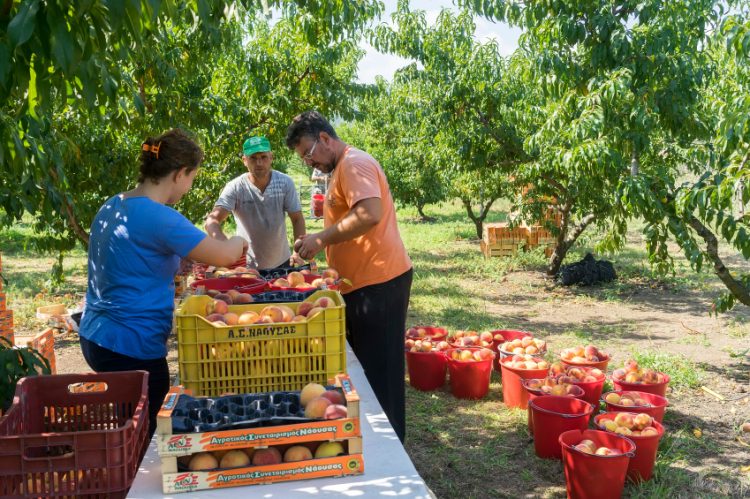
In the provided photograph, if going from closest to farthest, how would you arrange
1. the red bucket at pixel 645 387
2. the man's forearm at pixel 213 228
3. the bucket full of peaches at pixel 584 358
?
the man's forearm at pixel 213 228, the red bucket at pixel 645 387, the bucket full of peaches at pixel 584 358

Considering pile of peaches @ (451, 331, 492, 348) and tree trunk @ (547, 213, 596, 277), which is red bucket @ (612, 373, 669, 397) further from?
tree trunk @ (547, 213, 596, 277)

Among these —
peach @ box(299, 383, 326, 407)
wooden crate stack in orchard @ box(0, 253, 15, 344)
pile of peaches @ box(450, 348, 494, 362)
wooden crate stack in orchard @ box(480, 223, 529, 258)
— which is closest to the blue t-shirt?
peach @ box(299, 383, 326, 407)

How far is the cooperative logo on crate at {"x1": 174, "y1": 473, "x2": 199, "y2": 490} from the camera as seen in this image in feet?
6.36

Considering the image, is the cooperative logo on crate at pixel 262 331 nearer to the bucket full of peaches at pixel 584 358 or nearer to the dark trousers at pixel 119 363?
the dark trousers at pixel 119 363

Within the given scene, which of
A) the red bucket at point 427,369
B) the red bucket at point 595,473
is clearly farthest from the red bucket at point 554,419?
the red bucket at point 427,369

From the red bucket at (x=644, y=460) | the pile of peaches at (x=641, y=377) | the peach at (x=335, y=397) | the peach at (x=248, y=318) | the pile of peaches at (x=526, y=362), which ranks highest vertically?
the peach at (x=248, y=318)

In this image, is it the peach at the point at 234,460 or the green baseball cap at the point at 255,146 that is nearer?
the peach at the point at 234,460

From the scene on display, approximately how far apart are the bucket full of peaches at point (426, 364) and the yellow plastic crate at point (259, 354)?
11.1ft

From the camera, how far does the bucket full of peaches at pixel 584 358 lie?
532 cm

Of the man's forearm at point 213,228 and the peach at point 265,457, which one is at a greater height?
the man's forearm at point 213,228

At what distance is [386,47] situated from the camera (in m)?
11.2

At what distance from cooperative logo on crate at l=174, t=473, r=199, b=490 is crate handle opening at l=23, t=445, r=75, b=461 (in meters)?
0.35

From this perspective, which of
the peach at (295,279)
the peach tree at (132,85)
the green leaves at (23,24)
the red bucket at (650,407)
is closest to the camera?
the green leaves at (23,24)

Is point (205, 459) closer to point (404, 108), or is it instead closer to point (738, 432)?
point (738, 432)
